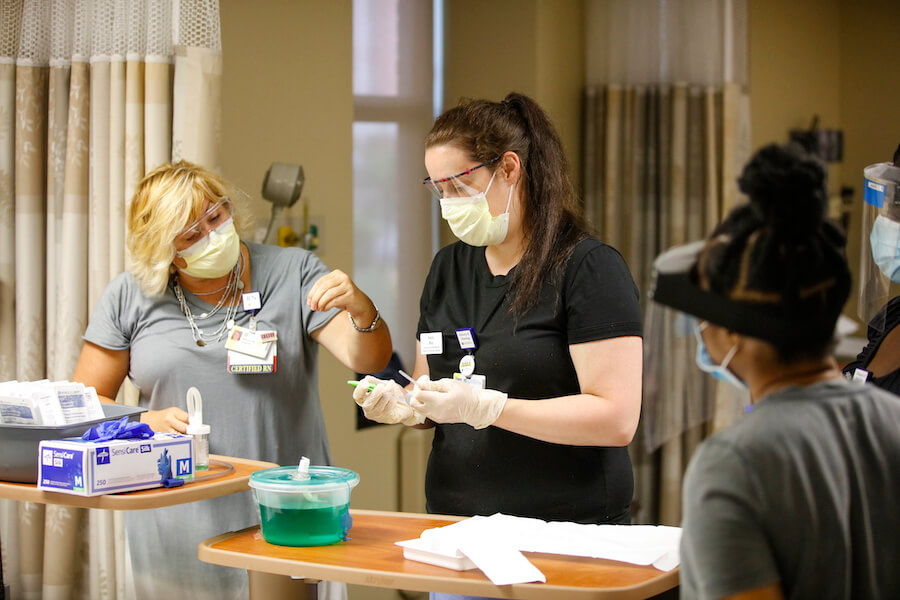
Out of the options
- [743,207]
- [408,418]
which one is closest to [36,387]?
[408,418]

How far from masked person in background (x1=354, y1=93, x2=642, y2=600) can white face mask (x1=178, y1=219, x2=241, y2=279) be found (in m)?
0.59

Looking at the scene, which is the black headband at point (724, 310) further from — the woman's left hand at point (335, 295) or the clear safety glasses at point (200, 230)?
the clear safety glasses at point (200, 230)

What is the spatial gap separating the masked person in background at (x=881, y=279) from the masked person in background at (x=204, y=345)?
113cm

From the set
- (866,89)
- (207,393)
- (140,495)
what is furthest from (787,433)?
(866,89)

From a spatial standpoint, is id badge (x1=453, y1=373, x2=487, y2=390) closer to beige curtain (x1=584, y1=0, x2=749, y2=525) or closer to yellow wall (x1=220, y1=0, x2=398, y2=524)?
yellow wall (x1=220, y1=0, x2=398, y2=524)

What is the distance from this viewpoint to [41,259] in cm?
284

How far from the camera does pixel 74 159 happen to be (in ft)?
9.02

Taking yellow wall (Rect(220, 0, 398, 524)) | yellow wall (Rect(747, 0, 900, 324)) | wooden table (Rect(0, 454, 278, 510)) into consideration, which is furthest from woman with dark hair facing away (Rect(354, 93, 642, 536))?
yellow wall (Rect(747, 0, 900, 324))

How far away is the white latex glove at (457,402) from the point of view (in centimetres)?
171

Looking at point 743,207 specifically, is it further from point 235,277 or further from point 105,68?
point 105,68

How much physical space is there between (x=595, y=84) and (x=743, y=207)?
3.45 meters

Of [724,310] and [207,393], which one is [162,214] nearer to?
[207,393]

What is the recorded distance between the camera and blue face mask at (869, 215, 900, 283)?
183cm

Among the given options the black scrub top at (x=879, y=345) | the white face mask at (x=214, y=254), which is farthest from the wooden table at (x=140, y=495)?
the black scrub top at (x=879, y=345)
